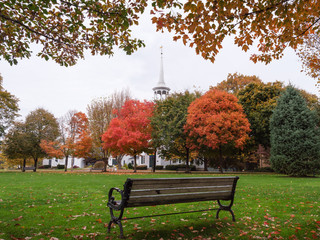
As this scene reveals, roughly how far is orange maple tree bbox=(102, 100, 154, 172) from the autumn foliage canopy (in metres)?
5.46

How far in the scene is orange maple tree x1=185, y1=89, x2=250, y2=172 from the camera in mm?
23859

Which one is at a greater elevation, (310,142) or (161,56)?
(161,56)

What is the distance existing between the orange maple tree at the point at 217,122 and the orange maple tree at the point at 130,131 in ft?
17.9

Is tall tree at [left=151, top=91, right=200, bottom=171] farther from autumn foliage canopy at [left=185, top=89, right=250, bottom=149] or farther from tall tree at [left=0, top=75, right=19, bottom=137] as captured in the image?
tall tree at [left=0, top=75, right=19, bottom=137]

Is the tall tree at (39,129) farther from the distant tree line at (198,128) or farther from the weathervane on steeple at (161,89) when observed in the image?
the weathervane on steeple at (161,89)

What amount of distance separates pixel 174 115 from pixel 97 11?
23942mm

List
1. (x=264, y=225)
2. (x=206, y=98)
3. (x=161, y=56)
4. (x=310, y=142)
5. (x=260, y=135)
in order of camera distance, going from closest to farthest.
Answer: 1. (x=264, y=225)
2. (x=310, y=142)
3. (x=206, y=98)
4. (x=260, y=135)
5. (x=161, y=56)

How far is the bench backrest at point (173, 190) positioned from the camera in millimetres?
4105

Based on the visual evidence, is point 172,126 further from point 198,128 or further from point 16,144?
point 16,144

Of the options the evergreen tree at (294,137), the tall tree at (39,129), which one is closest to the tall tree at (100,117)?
the tall tree at (39,129)

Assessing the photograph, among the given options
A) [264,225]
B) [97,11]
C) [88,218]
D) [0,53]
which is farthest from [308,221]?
[0,53]

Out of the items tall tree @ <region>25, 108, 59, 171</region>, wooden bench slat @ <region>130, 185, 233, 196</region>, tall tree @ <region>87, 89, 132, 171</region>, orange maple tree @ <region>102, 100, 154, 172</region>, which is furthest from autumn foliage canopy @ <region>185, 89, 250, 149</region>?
tall tree @ <region>25, 108, 59, 171</region>

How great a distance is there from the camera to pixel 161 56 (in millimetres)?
55812

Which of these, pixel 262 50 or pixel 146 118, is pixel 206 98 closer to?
pixel 146 118
